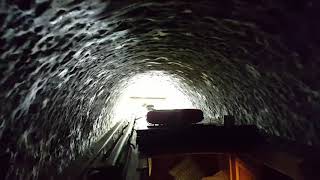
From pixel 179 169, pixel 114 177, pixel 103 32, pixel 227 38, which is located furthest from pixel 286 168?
pixel 179 169

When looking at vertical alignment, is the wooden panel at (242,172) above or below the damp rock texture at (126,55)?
below

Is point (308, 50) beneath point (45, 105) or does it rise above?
above

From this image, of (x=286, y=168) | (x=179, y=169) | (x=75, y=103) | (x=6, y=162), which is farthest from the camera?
(x=179, y=169)

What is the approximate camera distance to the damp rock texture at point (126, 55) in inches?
63.0

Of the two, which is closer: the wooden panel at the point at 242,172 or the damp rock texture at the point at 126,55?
the damp rock texture at the point at 126,55

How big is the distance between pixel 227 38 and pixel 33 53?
1373 mm

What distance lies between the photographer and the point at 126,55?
3166 mm

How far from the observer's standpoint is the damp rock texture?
1600mm

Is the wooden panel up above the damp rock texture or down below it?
below

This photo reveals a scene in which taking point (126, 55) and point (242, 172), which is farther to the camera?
point (242, 172)

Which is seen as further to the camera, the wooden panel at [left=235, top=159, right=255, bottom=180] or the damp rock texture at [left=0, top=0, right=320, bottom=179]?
the wooden panel at [left=235, top=159, right=255, bottom=180]

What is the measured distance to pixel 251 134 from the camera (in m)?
3.43

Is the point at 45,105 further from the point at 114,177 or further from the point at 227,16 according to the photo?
the point at 227,16

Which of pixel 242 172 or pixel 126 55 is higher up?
pixel 126 55
